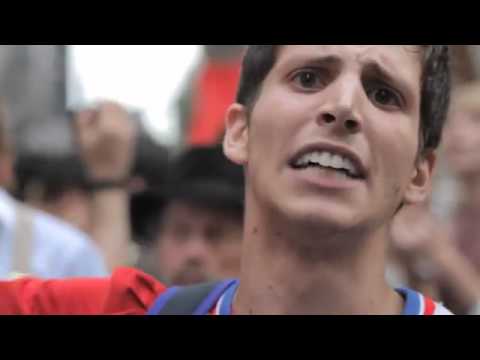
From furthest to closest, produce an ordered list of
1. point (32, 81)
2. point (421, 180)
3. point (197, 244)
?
point (32, 81) → point (197, 244) → point (421, 180)

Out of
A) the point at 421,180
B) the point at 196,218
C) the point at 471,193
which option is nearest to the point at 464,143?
the point at 471,193

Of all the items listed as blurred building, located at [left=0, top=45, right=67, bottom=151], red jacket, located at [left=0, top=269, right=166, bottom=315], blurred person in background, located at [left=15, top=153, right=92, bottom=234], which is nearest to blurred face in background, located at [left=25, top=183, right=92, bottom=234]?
blurred person in background, located at [left=15, top=153, right=92, bottom=234]

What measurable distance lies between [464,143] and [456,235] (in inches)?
17.4

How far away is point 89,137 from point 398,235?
4.70 feet

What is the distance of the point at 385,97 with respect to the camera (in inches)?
138

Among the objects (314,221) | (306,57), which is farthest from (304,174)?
(306,57)

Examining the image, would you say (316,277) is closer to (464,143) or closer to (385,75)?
(385,75)

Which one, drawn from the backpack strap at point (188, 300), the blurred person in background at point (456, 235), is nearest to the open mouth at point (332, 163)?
the backpack strap at point (188, 300)

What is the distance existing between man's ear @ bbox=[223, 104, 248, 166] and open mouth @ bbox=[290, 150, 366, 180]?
292 mm

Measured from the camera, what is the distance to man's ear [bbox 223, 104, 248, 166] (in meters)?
3.69
